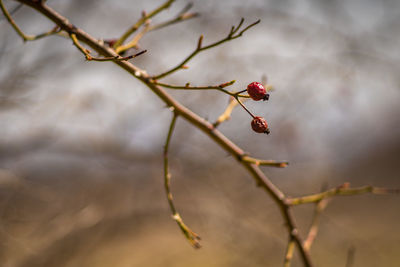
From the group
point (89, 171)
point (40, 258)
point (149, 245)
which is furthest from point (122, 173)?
point (149, 245)

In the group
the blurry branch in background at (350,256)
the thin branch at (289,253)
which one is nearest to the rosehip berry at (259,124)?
the thin branch at (289,253)

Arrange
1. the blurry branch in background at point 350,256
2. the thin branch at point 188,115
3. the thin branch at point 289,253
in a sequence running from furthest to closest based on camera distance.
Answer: the blurry branch in background at point 350,256, the thin branch at point 289,253, the thin branch at point 188,115

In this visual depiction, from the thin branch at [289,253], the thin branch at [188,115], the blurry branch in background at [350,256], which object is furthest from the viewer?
the blurry branch in background at [350,256]

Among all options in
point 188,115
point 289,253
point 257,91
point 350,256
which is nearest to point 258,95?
point 257,91

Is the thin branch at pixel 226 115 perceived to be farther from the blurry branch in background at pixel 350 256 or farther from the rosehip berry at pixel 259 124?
the blurry branch in background at pixel 350 256

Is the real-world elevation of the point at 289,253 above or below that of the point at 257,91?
below

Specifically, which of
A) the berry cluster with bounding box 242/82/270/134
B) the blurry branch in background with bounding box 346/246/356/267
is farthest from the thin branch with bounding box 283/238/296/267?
the berry cluster with bounding box 242/82/270/134

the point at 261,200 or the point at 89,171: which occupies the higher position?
the point at 89,171

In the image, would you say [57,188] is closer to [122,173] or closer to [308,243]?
[122,173]

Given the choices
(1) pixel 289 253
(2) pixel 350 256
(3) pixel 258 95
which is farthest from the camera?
(2) pixel 350 256

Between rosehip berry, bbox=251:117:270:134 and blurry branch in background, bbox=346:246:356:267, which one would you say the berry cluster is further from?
blurry branch in background, bbox=346:246:356:267

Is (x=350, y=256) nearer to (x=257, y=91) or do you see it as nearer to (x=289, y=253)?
(x=289, y=253)
